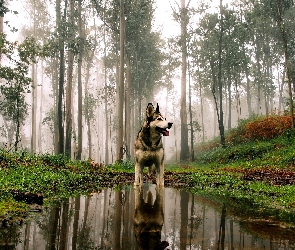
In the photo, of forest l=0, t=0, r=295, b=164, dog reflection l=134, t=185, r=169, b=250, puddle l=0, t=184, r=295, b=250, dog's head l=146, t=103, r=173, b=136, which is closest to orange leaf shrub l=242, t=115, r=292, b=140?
forest l=0, t=0, r=295, b=164

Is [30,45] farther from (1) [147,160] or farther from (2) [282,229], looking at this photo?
(2) [282,229]

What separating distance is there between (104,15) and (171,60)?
11703 millimetres

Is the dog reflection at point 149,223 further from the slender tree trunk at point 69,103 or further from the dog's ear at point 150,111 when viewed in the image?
the slender tree trunk at point 69,103

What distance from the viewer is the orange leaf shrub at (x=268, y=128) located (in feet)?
63.2

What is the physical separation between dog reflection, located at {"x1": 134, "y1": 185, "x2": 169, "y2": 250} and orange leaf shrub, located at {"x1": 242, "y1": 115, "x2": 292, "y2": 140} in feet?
54.7

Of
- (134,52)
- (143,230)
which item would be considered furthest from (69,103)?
(143,230)

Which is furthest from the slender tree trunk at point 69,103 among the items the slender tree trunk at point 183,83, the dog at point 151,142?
the dog at point 151,142

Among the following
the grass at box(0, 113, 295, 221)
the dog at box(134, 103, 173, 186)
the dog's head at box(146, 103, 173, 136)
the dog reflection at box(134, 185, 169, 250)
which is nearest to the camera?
the dog reflection at box(134, 185, 169, 250)

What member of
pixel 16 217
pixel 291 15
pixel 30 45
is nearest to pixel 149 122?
pixel 16 217

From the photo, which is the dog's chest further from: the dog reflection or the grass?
the grass

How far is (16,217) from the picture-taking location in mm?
3555

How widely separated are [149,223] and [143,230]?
36 centimetres

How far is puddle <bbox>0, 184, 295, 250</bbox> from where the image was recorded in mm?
2514

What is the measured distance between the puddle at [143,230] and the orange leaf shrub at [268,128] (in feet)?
55.5
